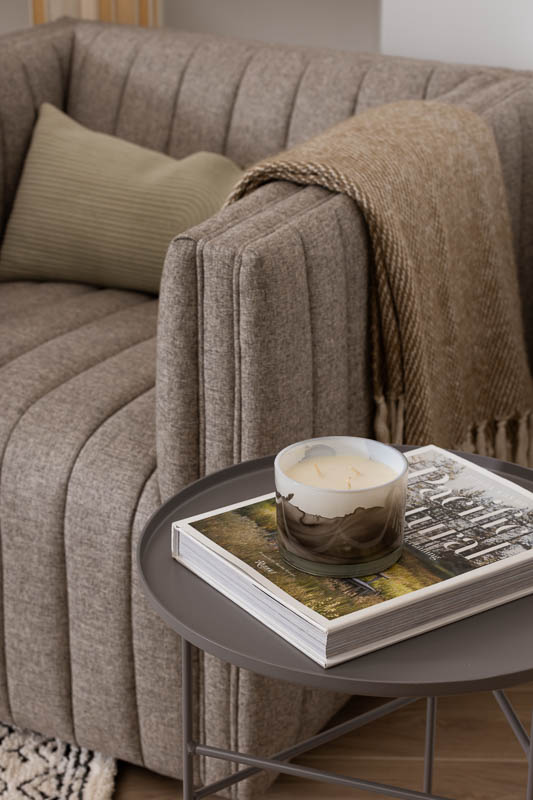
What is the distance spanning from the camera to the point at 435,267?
4.51 feet

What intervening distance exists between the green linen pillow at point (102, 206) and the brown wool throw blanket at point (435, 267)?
387 millimetres

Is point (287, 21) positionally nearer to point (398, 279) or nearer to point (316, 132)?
point (316, 132)

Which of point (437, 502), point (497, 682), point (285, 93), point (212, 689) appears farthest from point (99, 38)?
point (497, 682)

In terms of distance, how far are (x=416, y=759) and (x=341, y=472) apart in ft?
2.46

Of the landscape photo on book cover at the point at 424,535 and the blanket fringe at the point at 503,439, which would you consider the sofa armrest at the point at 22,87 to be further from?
the landscape photo on book cover at the point at 424,535

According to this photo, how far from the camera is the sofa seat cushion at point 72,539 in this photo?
1.25 metres

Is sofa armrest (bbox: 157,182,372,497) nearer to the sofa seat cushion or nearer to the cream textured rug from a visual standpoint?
the sofa seat cushion

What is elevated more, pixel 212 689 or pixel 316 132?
pixel 316 132

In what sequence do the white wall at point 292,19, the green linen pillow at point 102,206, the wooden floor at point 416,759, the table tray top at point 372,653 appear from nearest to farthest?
the table tray top at point 372,653 < the wooden floor at point 416,759 < the green linen pillow at point 102,206 < the white wall at point 292,19

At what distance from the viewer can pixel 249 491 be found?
960mm

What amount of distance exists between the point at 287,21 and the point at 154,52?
1.20 metres

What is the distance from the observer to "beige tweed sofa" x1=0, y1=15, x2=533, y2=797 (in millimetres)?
1104

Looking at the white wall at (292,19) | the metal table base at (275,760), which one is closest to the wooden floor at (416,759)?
the metal table base at (275,760)

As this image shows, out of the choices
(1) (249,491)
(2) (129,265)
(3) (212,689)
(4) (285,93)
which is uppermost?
(4) (285,93)
